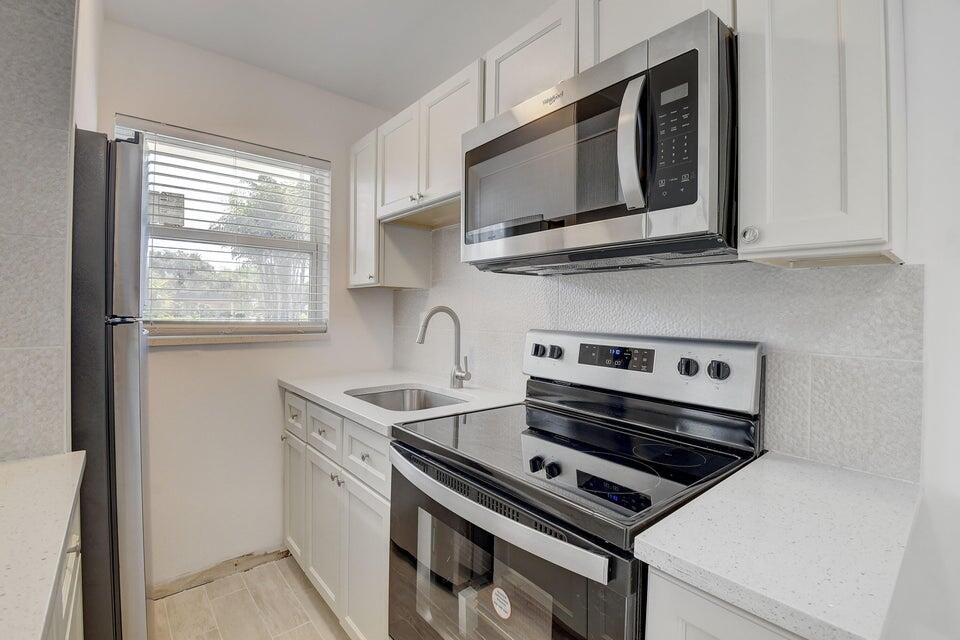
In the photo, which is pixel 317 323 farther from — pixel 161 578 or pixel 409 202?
pixel 161 578

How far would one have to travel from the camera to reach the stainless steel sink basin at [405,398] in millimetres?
2119

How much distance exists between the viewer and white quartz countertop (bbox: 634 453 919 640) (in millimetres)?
555

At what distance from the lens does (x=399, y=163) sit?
2039mm

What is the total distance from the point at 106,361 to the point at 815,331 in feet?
5.84

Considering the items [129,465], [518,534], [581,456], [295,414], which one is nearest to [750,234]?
[581,456]

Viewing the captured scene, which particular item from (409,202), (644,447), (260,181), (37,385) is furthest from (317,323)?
(644,447)

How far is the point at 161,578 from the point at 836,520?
254 cm

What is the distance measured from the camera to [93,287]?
1170 mm

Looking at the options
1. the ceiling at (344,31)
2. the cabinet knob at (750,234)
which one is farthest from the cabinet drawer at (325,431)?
the ceiling at (344,31)

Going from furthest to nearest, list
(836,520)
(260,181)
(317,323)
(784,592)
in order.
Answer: (317,323), (260,181), (836,520), (784,592)

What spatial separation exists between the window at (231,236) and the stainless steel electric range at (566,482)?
4.37ft

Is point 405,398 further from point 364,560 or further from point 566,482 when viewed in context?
point 566,482

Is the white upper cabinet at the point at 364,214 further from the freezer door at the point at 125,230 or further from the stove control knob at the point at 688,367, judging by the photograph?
the stove control knob at the point at 688,367

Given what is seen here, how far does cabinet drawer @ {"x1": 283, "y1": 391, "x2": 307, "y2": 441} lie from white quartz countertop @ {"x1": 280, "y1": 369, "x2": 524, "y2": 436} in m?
0.05
